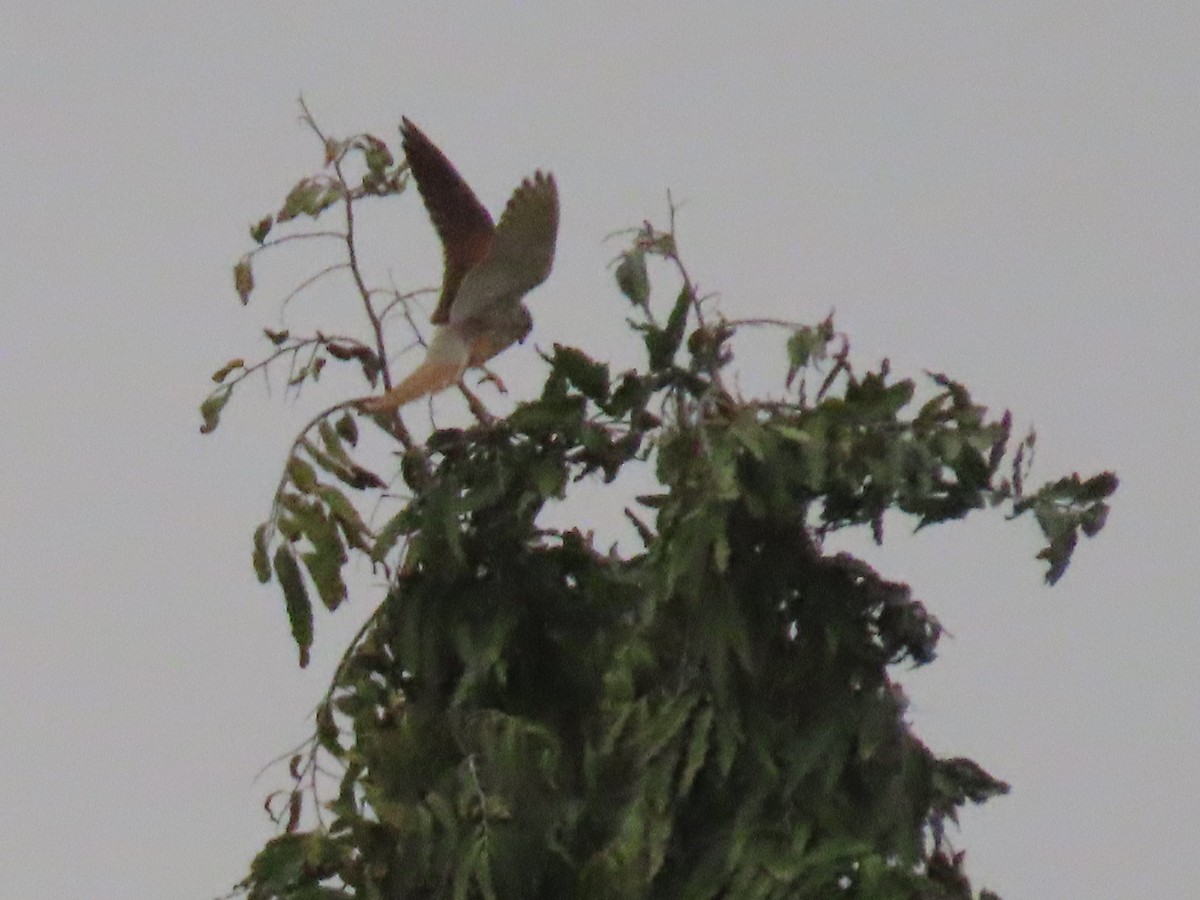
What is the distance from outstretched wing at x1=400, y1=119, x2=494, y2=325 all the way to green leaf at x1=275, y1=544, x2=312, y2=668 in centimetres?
34

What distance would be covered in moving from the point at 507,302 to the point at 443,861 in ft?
2.11

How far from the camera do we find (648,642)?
263cm

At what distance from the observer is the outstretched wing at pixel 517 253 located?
2.89 meters

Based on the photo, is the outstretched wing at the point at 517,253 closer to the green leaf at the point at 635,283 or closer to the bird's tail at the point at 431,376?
the bird's tail at the point at 431,376

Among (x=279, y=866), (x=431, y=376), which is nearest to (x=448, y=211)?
(x=431, y=376)

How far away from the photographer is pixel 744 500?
2578 millimetres

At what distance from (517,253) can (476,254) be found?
0.05 metres

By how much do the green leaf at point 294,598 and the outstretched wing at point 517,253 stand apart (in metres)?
0.35

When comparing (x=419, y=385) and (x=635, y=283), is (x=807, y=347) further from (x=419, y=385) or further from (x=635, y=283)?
(x=419, y=385)

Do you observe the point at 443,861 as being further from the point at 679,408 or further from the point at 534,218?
the point at 534,218

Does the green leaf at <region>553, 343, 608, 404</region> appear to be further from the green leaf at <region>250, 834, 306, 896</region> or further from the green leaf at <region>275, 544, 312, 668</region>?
the green leaf at <region>250, 834, 306, 896</region>

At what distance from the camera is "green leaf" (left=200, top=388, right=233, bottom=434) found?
2.82m

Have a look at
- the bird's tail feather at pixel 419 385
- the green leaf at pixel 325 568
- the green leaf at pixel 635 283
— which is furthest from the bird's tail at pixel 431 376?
the green leaf at pixel 635 283

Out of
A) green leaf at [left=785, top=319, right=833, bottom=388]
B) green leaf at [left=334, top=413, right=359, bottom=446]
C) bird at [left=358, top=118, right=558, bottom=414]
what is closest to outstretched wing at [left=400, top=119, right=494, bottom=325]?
bird at [left=358, top=118, right=558, bottom=414]
